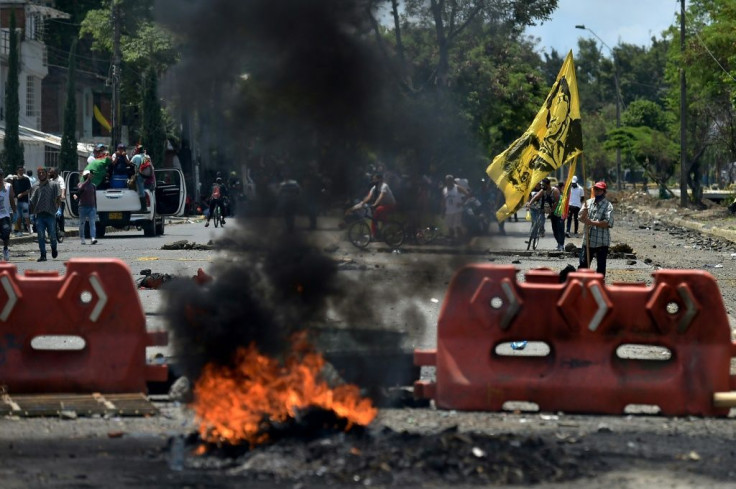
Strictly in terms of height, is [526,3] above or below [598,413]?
above

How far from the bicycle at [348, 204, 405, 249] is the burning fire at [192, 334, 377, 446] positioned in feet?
3.32

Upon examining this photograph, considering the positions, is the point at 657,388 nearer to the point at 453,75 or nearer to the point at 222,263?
the point at 222,263

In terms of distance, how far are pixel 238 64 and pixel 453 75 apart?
199 inches

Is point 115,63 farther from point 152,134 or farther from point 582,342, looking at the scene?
point 582,342

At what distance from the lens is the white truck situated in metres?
28.9

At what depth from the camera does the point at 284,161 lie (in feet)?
26.4

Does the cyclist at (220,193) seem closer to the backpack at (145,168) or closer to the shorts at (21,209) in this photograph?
the backpack at (145,168)

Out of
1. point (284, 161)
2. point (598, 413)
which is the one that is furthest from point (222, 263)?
point (598, 413)

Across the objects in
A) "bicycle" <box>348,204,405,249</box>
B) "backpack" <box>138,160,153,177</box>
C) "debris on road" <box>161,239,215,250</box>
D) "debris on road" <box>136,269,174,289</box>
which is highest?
"bicycle" <box>348,204,405,249</box>

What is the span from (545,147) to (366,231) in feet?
25.0

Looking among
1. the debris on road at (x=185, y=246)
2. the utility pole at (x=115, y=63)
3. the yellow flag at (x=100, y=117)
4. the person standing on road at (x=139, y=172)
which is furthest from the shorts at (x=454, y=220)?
the yellow flag at (x=100, y=117)

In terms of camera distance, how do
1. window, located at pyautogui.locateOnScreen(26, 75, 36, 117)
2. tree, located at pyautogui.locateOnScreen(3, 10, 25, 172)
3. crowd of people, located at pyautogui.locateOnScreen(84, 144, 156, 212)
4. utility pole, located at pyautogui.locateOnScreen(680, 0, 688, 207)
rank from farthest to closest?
1. window, located at pyautogui.locateOnScreen(26, 75, 36, 117)
2. utility pole, located at pyautogui.locateOnScreen(680, 0, 688, 207)
3. tree, located at pyautogui.locateOnScreen(3, 10, 25, 172)
4. crowd of people, located at pyautogui.locateOnScreen(84, 144, 156, 212)

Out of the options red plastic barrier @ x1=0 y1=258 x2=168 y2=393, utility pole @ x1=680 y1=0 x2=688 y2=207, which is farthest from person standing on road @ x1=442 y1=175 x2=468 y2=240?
utility pole @ x1=680 y1=0 x2=688 y2=207

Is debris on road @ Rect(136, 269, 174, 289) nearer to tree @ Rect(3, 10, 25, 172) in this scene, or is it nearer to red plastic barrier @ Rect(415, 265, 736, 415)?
red plastic barrier @ Rect(415, 265, 736, 415)
